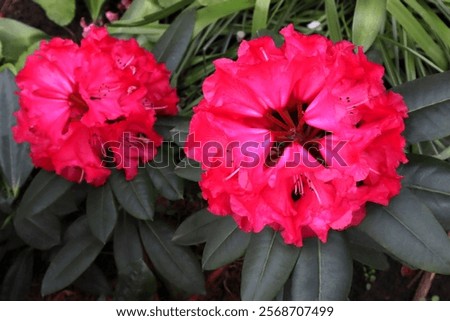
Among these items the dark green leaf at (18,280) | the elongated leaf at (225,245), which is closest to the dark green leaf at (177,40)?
the elongated leaf at (225,245)

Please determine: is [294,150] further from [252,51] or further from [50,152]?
[50,152]

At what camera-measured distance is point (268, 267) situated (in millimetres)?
854

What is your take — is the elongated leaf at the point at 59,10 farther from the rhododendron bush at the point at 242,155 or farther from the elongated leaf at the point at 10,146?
the elongated leaf at the point at 10,146

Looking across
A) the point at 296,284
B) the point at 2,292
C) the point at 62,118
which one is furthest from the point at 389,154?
the point at 2,292

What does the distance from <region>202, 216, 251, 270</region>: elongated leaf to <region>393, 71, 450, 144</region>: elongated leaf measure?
1.07 feet

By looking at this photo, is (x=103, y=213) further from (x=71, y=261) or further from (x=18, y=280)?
(x=18, y=280)

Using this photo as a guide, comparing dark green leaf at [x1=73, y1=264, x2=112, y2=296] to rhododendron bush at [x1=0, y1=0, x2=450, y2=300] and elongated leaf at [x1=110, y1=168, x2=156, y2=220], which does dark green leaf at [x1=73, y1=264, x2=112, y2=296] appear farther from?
elongated leaf at [x1=110, y1=168, x2=156, y2=220]

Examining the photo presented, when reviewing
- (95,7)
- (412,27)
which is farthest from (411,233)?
(95,7)

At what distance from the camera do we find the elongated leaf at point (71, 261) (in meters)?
1.16

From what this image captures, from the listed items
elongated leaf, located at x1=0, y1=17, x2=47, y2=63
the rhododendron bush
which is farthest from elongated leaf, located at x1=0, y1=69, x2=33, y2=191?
elongated leaf, located at x1=0, y1=17, x2=47, y2=63

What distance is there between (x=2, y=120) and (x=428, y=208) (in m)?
0.88

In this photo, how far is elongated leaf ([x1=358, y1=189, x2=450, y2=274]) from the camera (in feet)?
2.56

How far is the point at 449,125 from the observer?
2.74ft

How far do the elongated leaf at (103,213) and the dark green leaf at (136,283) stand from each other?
0.33ft
